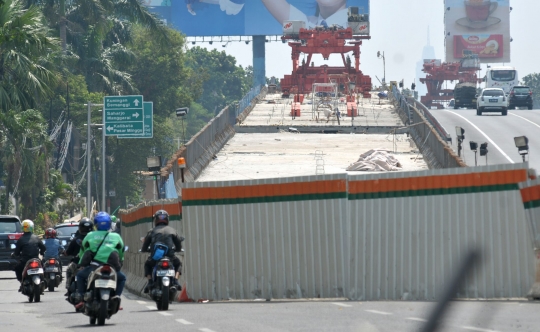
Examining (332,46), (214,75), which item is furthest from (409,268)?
(214,75)

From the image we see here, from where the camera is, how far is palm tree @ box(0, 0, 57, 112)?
33.4 metres

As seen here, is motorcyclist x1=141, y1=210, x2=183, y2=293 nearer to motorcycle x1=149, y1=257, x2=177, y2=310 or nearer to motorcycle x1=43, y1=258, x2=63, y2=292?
motorcycle x1=149, y1=257, x2=177, y2=310

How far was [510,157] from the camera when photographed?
159 feet

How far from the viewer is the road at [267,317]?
10688mm

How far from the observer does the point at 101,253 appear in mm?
12109

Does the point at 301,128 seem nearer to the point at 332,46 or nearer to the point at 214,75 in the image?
the point at 332,46

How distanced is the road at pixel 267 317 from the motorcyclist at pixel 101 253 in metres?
0.49

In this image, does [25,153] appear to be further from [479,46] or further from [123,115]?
[479,46]

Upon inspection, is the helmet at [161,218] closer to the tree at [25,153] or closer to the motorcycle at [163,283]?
the motorcycle at [163,283]

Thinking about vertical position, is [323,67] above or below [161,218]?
above

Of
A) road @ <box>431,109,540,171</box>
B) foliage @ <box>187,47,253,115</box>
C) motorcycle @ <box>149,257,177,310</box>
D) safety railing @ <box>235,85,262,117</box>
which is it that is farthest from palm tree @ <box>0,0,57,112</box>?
foliage @ <box>187,47,253,115</box>

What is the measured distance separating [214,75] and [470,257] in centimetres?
15830

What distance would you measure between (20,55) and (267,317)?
24043mm

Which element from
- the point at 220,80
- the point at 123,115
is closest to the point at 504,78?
the point at 123,115
